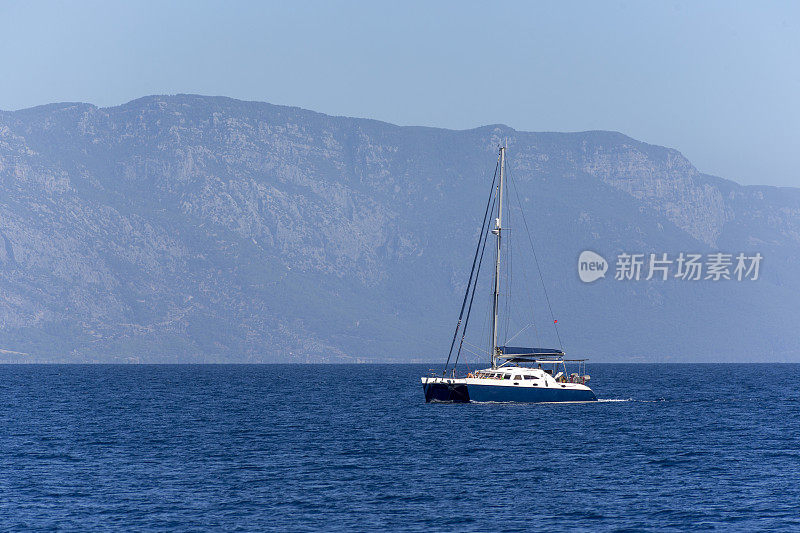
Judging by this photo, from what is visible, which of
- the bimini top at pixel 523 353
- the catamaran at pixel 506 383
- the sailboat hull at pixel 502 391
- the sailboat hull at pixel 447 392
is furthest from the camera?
the bimini top at pixel 523 353

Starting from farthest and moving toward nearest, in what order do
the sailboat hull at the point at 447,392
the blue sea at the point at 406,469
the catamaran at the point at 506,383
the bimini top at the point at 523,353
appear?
the bimini top at the point at 523,353
the sailboat hull at the point at 447,392
the catamaran at the point at 506,383
the blue sea at the point at 406,469

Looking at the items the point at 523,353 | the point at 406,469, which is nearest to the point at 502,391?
the point at 523,353

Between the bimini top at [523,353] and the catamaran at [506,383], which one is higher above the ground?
the bimini top at [523,353]

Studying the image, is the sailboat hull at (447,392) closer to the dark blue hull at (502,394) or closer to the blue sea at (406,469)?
the dark blue hull at (502,394)

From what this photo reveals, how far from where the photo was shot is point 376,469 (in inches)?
2675

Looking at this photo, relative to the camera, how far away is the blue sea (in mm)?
52375

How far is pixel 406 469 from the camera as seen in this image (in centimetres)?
6812

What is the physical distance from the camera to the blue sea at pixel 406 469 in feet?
172

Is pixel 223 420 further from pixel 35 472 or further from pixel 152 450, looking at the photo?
pixel 35 472

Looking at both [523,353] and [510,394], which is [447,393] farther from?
[523,353]

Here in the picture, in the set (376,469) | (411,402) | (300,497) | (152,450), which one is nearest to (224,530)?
(300,497)

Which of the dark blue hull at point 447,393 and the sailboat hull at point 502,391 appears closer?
the sailboat hull at point 502,391

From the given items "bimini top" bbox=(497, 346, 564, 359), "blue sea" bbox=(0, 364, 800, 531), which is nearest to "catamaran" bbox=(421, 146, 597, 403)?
"bimini top" bbox=(497, 346, 564, 359)

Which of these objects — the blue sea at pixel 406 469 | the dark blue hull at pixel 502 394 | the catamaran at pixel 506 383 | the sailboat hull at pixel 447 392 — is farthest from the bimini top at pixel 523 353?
the blue sea at pixel 406 469
